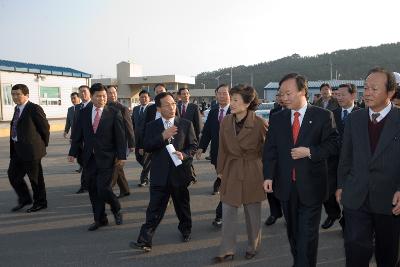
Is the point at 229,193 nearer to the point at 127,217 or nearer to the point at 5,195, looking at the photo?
the point at 127,217

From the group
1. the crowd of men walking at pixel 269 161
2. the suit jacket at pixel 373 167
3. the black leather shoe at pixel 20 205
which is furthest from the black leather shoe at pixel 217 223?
the black leather shoe at pixel 20 205

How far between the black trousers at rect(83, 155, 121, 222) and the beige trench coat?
1821 mm

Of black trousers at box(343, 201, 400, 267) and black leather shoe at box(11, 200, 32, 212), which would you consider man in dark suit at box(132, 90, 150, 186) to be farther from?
black trousers at box(343, 201, 400, 267)

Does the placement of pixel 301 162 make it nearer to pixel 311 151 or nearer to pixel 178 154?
pixel 311 151

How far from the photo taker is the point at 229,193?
4.19 metres

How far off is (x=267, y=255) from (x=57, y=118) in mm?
25874

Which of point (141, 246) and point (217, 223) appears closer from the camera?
point (141, 246)

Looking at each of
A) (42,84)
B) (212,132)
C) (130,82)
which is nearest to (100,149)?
(212,132)

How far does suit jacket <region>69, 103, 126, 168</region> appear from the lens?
209 inches

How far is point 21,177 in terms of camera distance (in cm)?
653

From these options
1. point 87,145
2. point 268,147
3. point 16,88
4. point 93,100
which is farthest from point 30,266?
point 16,88

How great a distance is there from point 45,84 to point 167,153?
2477 cm

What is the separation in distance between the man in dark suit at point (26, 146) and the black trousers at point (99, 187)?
5.12ft

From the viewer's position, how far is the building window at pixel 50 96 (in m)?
26.7
